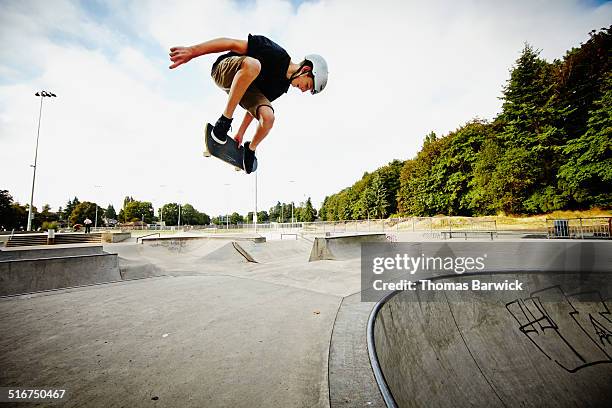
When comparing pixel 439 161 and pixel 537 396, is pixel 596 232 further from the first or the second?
pixel 439 161

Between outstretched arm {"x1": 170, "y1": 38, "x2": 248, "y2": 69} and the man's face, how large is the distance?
71 centimetres

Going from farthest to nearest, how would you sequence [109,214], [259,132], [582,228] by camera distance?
[109,214] < [582,228] < [259,132]

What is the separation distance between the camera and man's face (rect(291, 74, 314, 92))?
127 inches

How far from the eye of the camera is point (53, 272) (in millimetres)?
6031

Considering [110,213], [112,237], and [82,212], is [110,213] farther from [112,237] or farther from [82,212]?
[112,237]

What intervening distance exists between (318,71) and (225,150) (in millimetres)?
1648

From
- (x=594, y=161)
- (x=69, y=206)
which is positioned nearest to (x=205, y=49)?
(x=594, y=161)

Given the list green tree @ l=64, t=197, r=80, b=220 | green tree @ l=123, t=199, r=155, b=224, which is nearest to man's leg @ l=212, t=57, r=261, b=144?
green tree @ l=123, t=199, r=155, b=224

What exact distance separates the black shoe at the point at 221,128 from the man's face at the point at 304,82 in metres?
1.01

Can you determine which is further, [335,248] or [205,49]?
[335,248]

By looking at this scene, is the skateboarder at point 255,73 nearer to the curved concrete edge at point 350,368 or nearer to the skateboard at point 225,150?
the skateboard at point 225,150

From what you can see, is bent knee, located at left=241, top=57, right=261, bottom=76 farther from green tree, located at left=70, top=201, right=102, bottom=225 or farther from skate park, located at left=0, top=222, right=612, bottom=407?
green tree, located at left=70, top=201, right=102, bottom=225

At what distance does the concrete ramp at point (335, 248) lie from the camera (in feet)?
33.1

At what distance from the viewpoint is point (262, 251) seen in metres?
10.9
